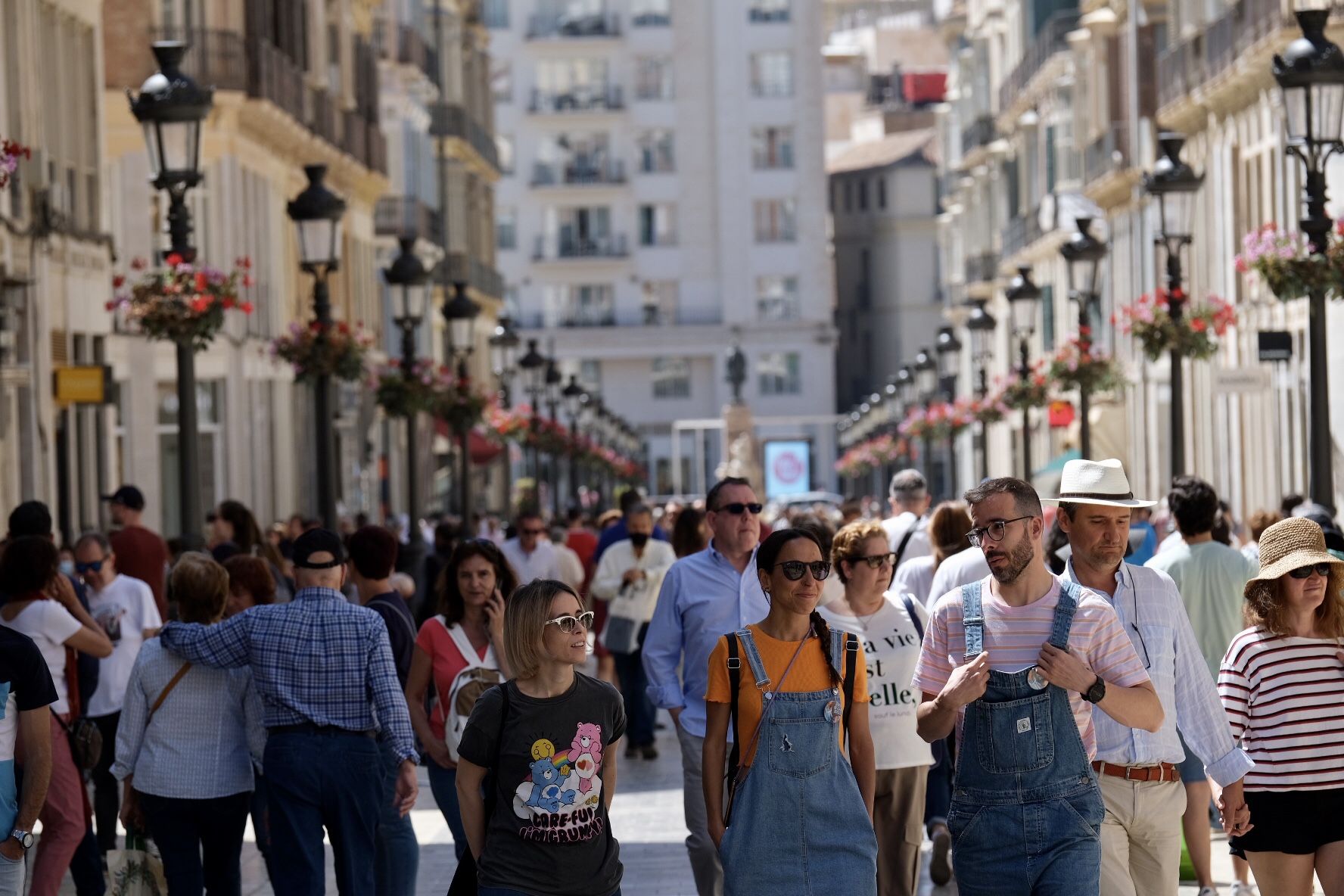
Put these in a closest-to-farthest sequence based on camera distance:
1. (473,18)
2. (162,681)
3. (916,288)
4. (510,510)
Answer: (162,681), (510,510), (473,18), (916,288)

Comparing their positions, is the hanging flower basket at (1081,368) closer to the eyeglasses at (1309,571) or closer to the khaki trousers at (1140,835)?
the eyeglasses at (1309,571)

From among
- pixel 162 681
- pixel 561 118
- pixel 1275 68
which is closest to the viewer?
pixel 162 681

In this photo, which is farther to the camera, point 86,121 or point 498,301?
point 498,301

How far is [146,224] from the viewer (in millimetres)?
34656

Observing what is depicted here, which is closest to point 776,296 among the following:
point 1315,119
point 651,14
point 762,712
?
point 651,14

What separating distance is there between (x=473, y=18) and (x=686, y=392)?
1329 inches

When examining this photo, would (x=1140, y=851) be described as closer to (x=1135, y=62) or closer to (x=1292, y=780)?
(x=1292, y=780)

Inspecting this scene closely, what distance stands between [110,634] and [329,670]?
3985 millimetres

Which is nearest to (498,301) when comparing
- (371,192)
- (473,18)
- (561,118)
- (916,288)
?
(473,18)

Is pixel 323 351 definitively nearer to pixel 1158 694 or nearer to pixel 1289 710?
pixel 1289 710

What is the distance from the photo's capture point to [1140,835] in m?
7.94

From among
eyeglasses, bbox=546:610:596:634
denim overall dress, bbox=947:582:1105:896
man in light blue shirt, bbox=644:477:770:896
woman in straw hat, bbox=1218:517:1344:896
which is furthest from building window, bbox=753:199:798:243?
denim overall dress, bbox=947:582:1105:896

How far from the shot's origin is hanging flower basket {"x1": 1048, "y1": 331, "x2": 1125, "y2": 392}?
30125mm

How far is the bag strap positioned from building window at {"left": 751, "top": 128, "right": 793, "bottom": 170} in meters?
90.7
